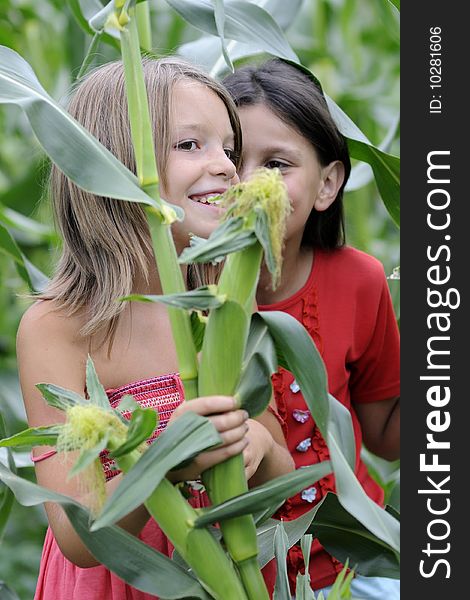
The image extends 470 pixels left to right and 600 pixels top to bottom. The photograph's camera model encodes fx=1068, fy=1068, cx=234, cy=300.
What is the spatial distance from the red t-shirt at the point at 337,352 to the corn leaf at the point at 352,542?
25 centimetres

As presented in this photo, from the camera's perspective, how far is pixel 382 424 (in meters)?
1.55

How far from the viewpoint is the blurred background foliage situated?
6.49ft

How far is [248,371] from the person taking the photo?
84 centimetres

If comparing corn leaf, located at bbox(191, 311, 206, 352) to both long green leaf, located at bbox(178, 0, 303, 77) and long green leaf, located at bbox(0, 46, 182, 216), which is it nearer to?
long green leaf, located at bbox(0, 46, 182, 216)

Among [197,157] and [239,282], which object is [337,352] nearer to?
[197,157]

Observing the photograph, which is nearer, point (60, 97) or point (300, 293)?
point (300, 293)

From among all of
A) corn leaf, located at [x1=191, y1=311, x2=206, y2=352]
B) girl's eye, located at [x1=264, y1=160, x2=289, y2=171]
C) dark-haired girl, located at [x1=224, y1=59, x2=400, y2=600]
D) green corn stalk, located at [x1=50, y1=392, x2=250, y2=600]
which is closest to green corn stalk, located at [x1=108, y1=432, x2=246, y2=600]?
green corn stalk, located at [x1=50, y1=392, x2=250, y2=600]

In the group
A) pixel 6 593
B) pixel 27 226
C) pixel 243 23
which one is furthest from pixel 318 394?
pixel 27 226

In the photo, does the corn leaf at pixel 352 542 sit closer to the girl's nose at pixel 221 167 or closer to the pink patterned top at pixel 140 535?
the pink patterned top at pixel 140 535

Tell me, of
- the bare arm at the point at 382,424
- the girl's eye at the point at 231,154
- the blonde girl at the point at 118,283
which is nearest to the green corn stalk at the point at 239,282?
the blonde girl at the point at 118,283

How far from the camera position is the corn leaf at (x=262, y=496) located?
32.1 inches

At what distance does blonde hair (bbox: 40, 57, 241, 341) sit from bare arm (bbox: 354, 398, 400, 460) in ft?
1.73

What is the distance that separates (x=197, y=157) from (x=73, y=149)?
219 millimetres

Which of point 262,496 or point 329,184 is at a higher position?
point 329,184
